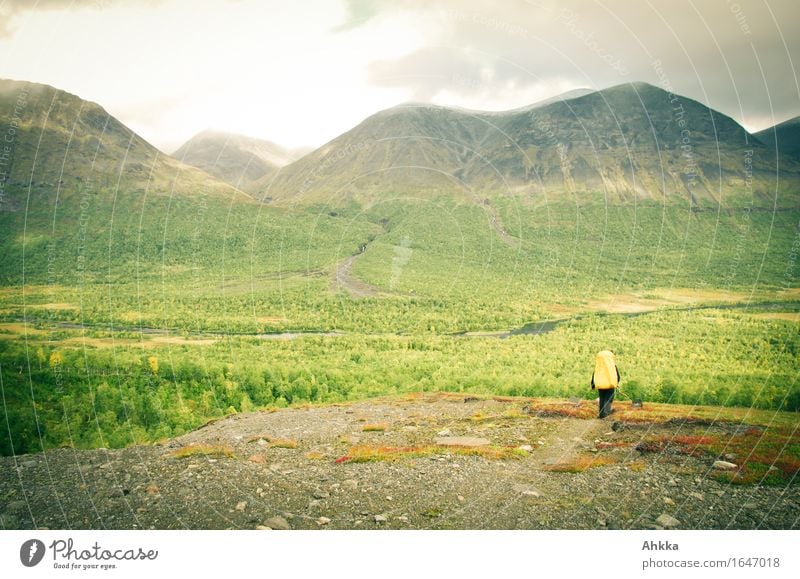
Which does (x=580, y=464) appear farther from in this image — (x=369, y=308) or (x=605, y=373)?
(x=369, y=308)

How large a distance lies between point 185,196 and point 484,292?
234 feet

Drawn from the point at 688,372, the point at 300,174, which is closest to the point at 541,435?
the point at 688,372

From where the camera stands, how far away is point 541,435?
13.1 metres

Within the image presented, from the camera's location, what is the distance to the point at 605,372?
42.5 feet

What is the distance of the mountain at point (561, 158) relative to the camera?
408ft

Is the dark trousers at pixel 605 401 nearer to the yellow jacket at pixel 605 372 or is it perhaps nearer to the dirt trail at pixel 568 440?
the dirt trail at pixel 568 440

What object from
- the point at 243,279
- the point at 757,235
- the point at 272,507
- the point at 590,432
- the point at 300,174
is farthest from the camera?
the point at 300,174

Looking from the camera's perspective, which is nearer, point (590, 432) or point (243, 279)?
point (590, 432)

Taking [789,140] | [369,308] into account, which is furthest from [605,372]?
[789,140]

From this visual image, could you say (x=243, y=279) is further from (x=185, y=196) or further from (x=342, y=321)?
(x=185, y=196)

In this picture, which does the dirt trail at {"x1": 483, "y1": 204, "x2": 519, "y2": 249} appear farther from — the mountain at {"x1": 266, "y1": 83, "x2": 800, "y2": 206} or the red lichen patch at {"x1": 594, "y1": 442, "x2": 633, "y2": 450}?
the red lichen patch at {"x1": 594, "y1": 442, "x2": 633, "y2": 450}

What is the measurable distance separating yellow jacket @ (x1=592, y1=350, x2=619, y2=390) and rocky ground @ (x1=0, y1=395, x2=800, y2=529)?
1.06 meters

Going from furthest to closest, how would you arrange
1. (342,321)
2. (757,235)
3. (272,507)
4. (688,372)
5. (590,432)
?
(757,235), (342,321), (688,372), (590,432), (272,507)

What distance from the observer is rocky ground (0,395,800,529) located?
9.29 m
